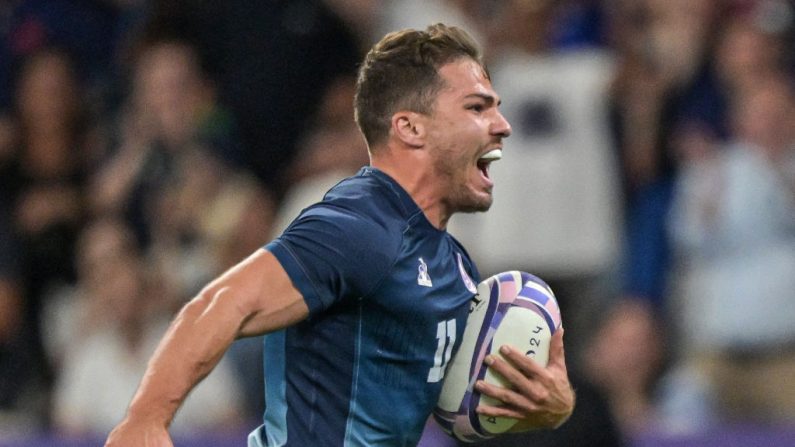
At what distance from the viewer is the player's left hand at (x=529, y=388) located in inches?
168

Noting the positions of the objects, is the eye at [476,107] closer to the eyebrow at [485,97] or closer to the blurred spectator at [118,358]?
the eyebrow at [485,97]

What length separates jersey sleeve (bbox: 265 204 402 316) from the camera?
3760mm

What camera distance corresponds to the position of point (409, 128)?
4.20m

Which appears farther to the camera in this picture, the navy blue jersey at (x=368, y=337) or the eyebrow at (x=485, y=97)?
the eyebrow at (x=485, y=97)

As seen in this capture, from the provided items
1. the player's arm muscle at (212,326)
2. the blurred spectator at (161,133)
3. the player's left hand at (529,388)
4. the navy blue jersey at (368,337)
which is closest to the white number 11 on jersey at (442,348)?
the navy blue jersey at (368,337)

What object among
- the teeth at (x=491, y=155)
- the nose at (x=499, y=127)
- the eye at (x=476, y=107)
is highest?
the eye at (x=476, y=107)

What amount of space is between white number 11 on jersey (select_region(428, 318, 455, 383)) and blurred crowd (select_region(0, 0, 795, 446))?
238cm

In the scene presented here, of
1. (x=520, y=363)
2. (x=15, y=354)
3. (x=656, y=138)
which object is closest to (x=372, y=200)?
(x=520, y=363)

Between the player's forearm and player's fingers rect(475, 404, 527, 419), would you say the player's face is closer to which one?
player's fingers rect(475, 404, 527, 419)

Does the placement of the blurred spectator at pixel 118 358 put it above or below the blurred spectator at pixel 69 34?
below

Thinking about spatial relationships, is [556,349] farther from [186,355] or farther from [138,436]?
[138,436]

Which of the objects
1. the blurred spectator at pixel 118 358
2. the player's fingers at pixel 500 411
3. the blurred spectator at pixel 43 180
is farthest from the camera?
the blurred spectator at pixel 43 180

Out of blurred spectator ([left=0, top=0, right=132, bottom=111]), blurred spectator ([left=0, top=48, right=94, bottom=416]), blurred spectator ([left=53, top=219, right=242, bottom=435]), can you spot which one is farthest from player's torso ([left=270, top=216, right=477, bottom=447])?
blurred spectator ([left=0, top=0, right=132, bottom=111])

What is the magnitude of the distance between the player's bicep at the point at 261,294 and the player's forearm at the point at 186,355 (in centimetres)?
2
